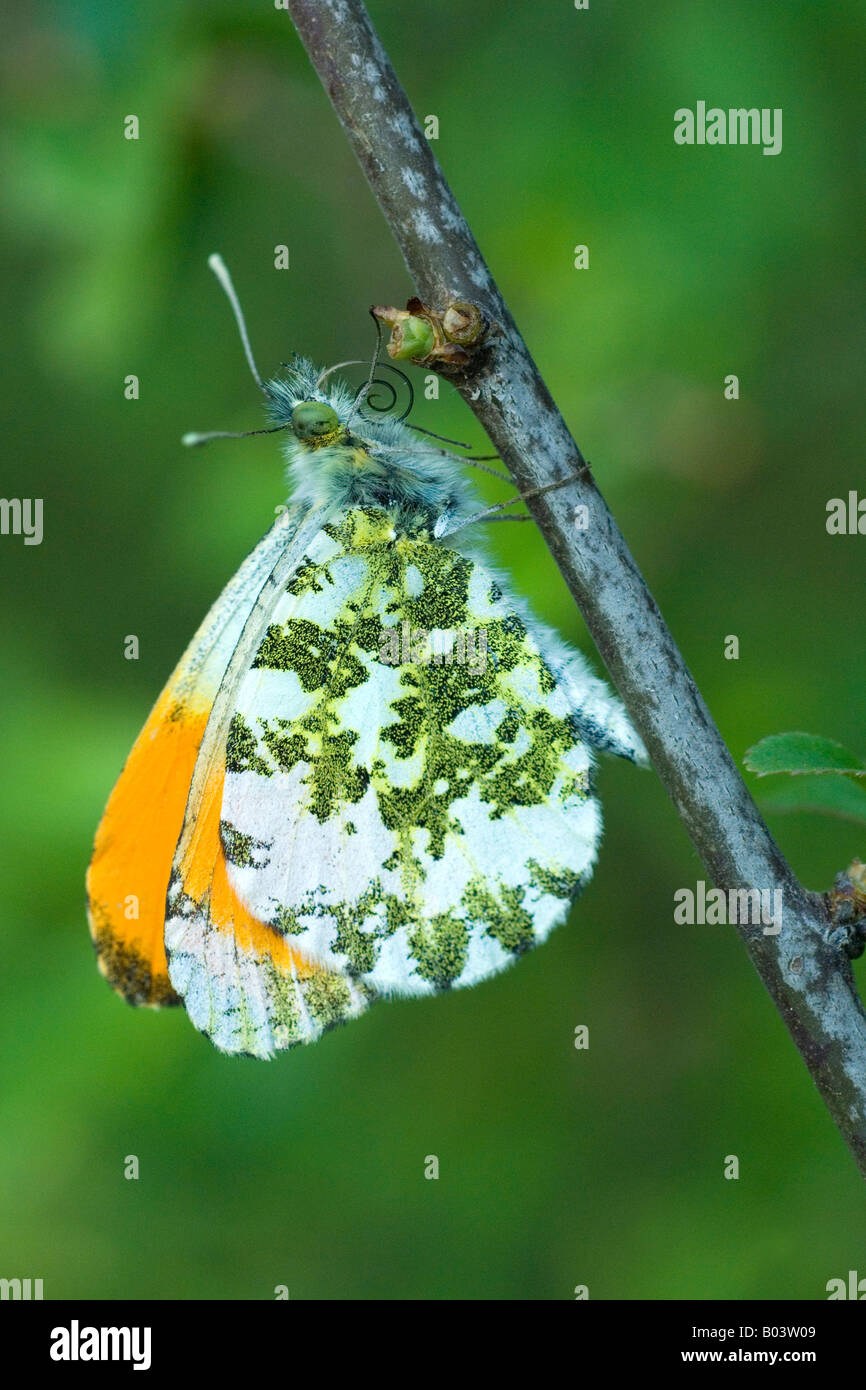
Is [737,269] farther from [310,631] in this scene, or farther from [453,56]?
[310,631]

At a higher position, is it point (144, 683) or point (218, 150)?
point (218, 150)

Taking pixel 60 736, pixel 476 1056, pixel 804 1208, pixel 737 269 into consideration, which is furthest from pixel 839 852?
pixel 60 736

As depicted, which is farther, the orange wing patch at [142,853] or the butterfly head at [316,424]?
the orange wing patch at [142,853]

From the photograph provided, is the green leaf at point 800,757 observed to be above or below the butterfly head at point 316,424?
below

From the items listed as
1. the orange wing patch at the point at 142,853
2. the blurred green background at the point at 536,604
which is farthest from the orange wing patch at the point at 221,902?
the blurred green background at the point at 536,604

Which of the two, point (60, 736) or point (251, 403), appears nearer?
point (60, 736)

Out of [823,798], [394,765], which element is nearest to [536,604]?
[394,765]

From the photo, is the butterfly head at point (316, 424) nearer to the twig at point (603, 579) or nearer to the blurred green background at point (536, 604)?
the blurred green background at point (536, 604)
